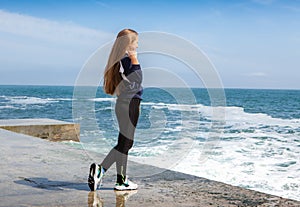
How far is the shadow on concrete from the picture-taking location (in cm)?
411

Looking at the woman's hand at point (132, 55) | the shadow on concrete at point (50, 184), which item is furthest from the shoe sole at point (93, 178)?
the woman's hand at point (132, 55)

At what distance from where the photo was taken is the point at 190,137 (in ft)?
57.7

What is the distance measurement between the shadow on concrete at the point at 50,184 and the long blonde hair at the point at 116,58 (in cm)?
102

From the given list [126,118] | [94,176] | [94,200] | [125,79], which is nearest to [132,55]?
[125,79]

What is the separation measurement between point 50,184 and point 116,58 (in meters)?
1.46

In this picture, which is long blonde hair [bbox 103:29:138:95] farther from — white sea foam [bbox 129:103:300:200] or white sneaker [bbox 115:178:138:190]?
white sea foam [bbox 129:103:300:200]

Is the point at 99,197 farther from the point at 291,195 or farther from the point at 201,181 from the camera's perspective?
the point at 291,195

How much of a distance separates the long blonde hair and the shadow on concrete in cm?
102

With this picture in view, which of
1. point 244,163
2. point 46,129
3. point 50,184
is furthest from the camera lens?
point 244,163

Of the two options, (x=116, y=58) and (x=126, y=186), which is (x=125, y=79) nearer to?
(x=116, y=58)

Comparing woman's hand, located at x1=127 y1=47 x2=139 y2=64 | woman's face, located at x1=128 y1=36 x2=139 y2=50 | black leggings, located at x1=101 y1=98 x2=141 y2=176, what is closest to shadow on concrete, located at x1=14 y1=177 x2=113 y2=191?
black leggings, located at x1=101 y1=98 x2=141 y2=176

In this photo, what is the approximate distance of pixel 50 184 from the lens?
4262 millimetres

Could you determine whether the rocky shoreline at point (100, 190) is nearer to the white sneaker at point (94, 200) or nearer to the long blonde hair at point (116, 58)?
the white sneaker at point (94, 200)

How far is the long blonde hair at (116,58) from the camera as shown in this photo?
12.3 feet
